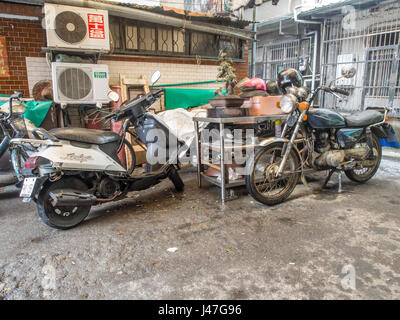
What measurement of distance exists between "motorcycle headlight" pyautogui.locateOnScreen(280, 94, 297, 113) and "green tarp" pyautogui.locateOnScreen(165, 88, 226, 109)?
9.48 feet

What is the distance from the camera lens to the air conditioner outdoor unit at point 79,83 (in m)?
4.33

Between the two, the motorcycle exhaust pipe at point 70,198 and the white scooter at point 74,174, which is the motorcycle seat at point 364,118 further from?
the motorcycle exhaust pipe at point 70,198

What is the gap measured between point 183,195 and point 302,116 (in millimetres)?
1731

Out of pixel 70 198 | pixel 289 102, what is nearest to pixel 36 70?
pixel 70 198

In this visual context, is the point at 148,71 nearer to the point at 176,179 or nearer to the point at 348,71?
the point at 176,179

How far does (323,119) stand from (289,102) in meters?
0.63

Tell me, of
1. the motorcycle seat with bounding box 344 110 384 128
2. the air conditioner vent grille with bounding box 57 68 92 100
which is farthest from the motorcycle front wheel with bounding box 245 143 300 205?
the air conditioner vent grille with bounding box 57 68 92 100

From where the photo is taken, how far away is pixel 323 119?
3523 millimetres

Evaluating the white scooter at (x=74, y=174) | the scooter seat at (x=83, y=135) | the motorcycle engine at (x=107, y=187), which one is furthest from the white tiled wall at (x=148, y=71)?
the motorcycle engine at (x=107, y=187)

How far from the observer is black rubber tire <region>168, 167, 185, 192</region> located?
366 cm

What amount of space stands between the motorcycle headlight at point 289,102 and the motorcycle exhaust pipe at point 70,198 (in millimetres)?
2203
